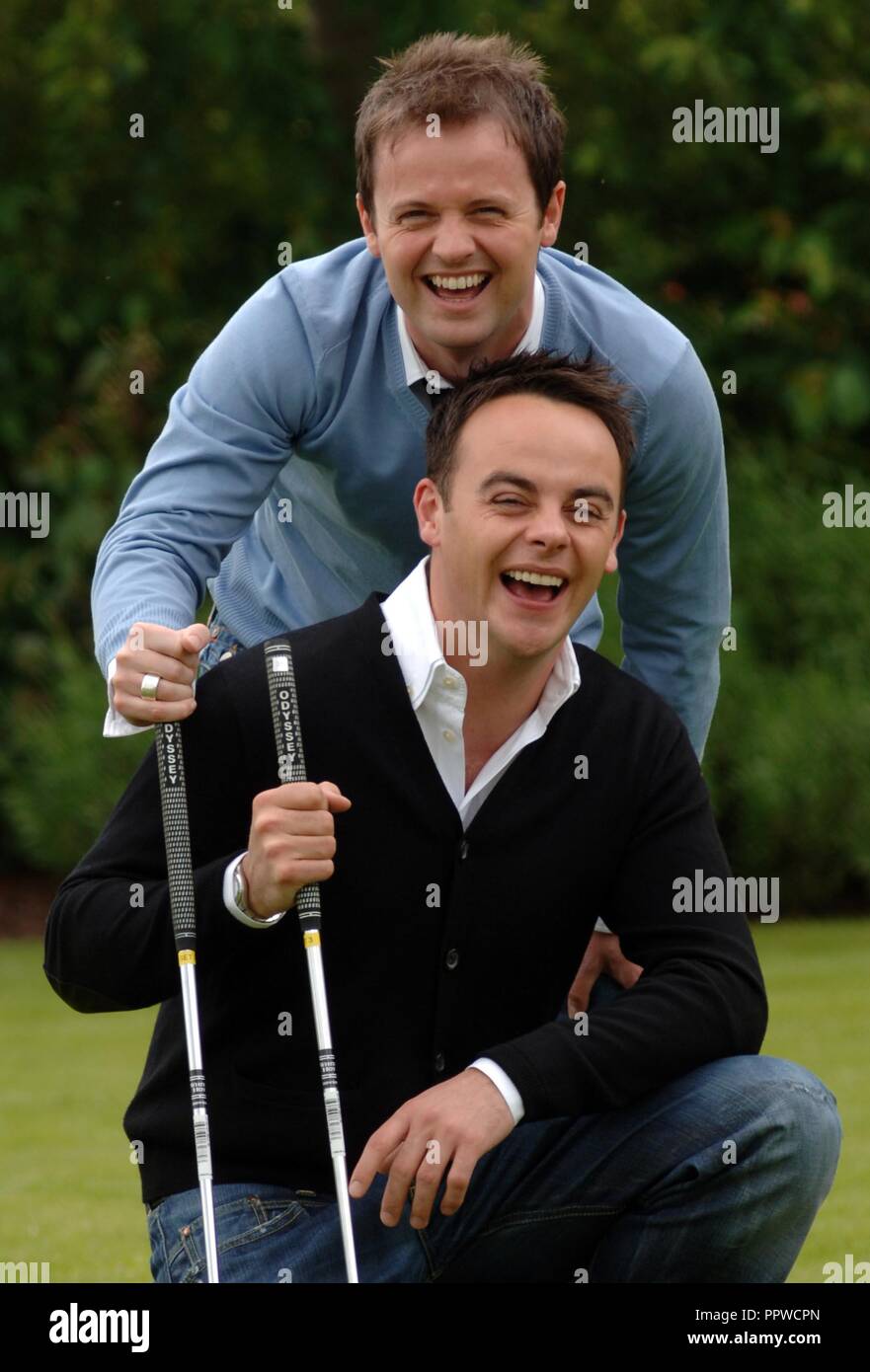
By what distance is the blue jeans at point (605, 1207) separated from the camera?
3.62 meters

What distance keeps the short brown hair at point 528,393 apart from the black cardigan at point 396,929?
31 centimetres

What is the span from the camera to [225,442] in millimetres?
4180

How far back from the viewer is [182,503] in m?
4.11

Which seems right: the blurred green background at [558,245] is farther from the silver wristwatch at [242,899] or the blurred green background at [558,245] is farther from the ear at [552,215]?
the silver wristwatch at [242,899]

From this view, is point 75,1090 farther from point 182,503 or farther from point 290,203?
point 290,203

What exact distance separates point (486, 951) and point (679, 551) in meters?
1.12

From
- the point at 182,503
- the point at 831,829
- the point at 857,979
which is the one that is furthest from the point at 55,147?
the point at 182,503

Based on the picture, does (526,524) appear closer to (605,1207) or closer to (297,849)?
(297,849)

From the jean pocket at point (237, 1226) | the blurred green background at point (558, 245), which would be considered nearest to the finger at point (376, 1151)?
the jean pocket at point (237, 1226)

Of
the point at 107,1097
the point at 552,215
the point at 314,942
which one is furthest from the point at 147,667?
the point at 107,1097

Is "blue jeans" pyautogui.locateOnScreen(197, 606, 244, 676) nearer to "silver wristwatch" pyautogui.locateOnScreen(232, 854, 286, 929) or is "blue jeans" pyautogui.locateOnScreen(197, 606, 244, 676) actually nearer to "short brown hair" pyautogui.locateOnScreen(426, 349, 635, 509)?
"short brown hair" pyautogui.locateOnScreen(426, 349, 635, 509)
